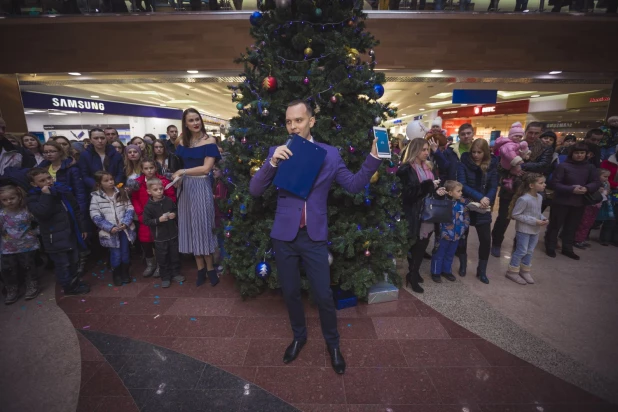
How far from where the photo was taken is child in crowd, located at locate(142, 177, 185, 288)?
3.46 m

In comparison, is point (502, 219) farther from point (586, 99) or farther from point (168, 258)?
point (586, 99)

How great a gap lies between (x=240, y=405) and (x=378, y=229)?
2004 mm

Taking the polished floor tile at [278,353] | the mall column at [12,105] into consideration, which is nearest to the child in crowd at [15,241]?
the polished floor tile at [278,353]

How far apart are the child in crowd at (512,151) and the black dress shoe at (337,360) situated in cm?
401

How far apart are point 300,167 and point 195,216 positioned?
2.13 meters

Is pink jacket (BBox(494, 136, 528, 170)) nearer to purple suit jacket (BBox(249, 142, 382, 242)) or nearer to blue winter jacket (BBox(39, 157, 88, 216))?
purple suit jacket (BBox(249, 142, 382, 242))

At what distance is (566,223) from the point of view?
15.4ft

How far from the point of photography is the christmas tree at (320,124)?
9.00ft

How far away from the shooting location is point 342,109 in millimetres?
2963

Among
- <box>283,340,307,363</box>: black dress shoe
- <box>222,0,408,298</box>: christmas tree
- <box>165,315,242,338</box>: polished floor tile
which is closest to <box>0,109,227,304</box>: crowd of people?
<box>222,0,408,298</box>: christmas tree

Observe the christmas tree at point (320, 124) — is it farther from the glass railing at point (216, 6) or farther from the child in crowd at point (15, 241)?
the glass railing at point (216, 6)

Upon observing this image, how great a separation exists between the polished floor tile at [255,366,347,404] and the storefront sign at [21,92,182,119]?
10.2 meters

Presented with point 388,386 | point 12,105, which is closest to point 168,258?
point 388,386

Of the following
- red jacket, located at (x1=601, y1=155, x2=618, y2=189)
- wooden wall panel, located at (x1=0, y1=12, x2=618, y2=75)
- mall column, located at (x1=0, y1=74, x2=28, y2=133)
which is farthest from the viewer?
mall column, located at (x1=0, y1=74, x2=28, y2=133)
